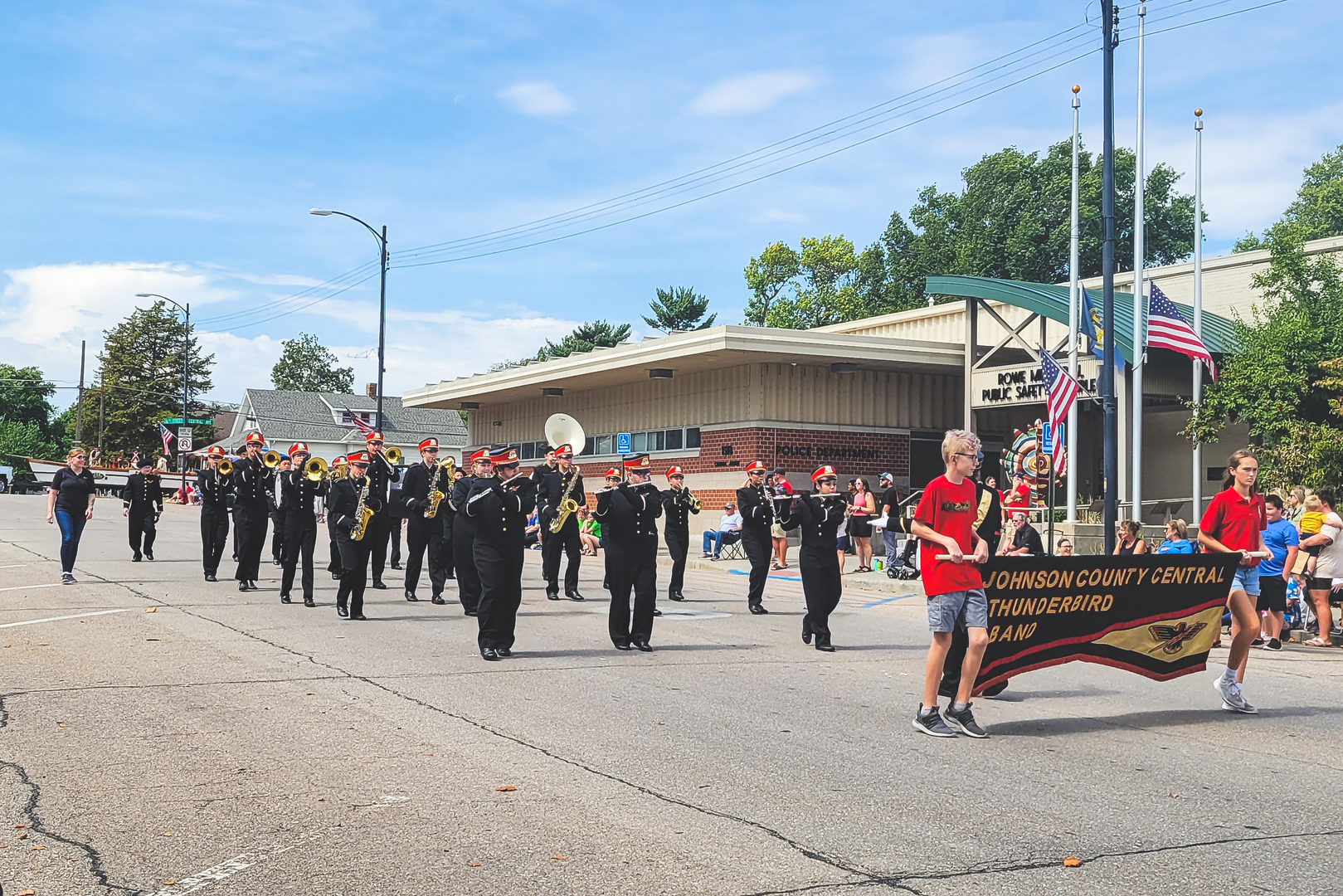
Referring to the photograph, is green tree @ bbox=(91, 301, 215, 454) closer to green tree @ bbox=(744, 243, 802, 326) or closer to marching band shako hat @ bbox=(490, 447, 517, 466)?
green tree @ bbox=(744, 243, 802, 326)

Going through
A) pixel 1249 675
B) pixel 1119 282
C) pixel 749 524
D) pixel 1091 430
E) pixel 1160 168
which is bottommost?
pixel 1249 675

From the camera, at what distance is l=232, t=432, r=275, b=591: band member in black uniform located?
56.0 feet

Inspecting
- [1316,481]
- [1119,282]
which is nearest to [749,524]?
[1316,481]

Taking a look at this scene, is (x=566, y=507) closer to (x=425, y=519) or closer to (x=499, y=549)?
(x=425, y=519)

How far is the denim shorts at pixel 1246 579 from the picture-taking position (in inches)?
369

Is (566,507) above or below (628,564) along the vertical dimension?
above

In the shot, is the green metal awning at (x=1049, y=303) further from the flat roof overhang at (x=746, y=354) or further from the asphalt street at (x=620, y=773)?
the asphalt street at (x=620, y=773)

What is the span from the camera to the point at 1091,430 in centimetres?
3547

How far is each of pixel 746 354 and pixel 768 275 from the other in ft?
128

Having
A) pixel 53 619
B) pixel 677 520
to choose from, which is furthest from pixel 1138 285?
pixel 53 619

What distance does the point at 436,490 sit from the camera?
15180 millimetres

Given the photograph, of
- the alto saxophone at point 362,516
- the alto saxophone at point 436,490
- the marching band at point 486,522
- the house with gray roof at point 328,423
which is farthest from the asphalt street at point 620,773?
the house with gray roof at point 328,423

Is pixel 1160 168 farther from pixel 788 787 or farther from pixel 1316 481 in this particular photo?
pixel 788 787

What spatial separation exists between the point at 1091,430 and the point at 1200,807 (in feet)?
101
